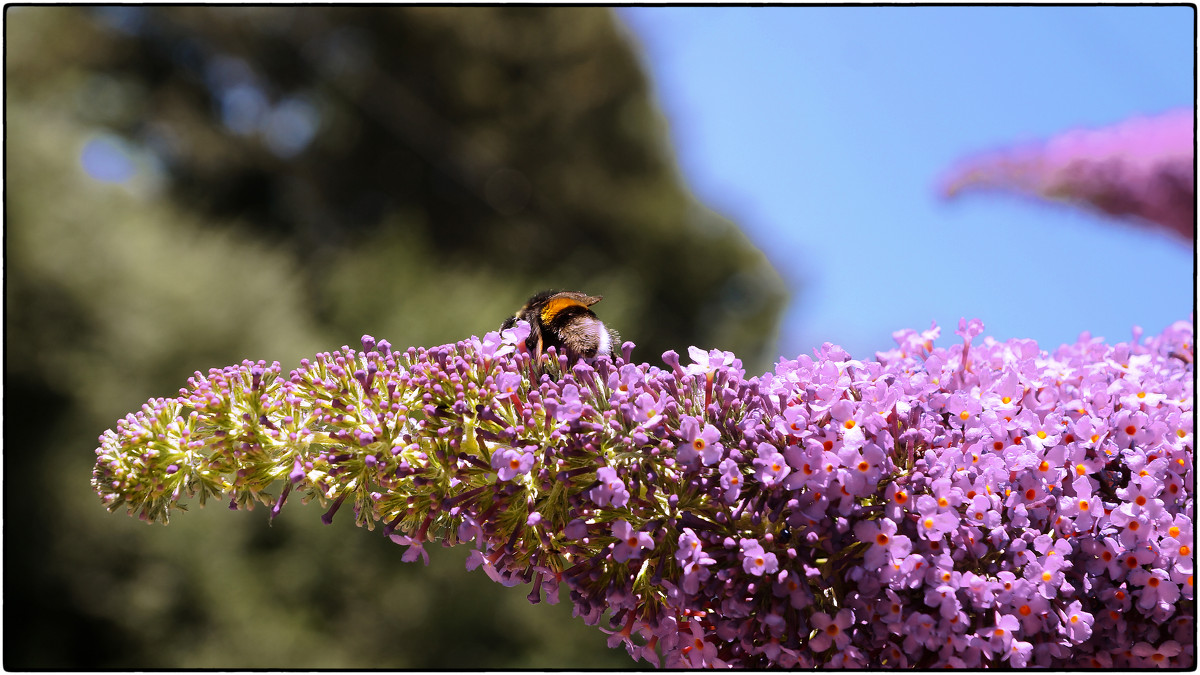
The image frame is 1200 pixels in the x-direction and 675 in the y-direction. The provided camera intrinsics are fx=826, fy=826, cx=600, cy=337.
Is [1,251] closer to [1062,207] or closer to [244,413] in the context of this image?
[244,413]

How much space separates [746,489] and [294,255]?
852 centimetres

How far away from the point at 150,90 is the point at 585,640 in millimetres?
8035

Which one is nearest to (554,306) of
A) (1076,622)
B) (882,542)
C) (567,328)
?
(567,328)

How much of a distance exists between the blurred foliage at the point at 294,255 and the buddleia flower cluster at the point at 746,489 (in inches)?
33.2

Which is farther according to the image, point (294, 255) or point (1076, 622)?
point (294, 255)

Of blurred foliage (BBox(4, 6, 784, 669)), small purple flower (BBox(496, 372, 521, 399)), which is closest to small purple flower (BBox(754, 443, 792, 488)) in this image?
small purple flower (BBox(496, 372, 521, 399))

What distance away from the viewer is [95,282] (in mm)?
4812

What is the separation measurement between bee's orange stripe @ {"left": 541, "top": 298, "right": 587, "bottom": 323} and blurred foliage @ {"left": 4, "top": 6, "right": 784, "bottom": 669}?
98 cm

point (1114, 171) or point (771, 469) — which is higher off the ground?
point (1114, 171)

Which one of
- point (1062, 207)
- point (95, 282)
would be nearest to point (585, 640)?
point (95, 282)

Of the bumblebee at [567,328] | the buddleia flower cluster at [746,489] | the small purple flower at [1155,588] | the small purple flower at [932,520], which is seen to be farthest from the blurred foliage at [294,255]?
the small purple flower at [1155,588]

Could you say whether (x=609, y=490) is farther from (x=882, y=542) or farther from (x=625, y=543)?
(x=882, y=542)

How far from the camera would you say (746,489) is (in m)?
0.75

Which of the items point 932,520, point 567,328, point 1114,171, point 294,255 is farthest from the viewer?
point 294,255
